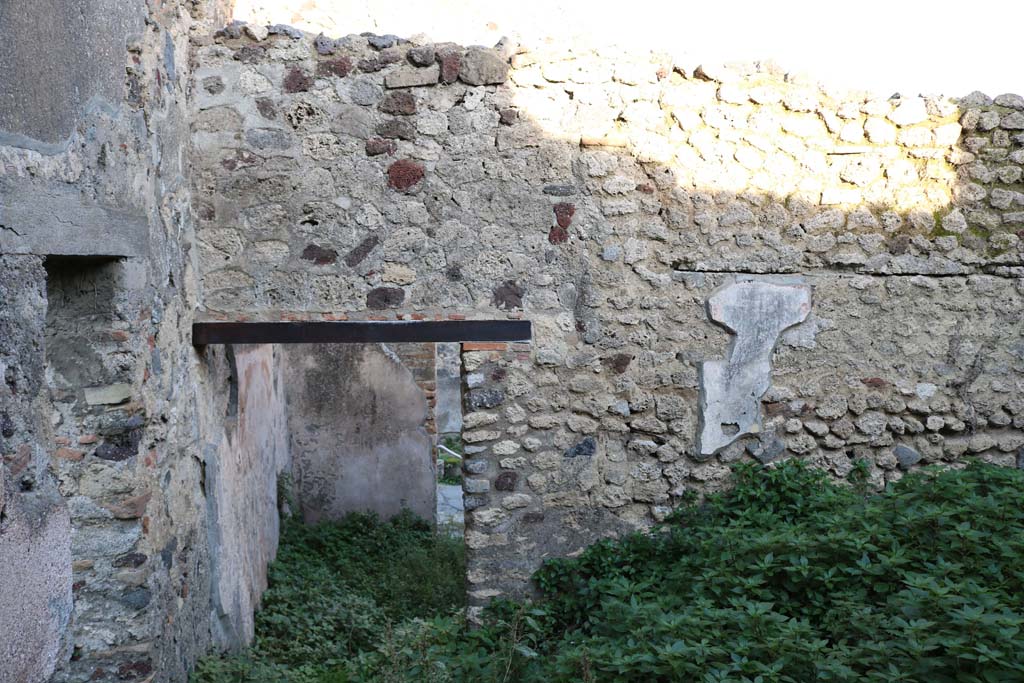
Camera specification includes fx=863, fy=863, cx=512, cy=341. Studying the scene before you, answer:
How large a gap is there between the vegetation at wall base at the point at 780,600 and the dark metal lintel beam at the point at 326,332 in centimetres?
121

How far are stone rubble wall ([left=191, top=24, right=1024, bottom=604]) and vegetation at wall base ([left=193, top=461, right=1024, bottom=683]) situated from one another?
0.20 metres

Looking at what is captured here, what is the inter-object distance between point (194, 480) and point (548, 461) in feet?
5.29

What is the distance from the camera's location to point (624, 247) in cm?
404

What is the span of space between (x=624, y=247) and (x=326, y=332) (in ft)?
4.67

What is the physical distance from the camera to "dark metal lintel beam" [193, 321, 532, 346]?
382cm

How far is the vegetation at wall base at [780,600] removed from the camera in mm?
2584

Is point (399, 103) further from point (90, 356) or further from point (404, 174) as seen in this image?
point (90, 356)

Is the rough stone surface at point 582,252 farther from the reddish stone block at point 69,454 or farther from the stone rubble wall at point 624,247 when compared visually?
the reddish stone block at point 69,454

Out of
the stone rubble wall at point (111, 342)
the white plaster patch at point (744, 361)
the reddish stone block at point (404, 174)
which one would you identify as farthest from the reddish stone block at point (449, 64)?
the white plaster patch at point (744, 361)

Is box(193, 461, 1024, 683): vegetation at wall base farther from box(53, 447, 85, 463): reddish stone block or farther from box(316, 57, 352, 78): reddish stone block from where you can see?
box(316, 57, 352, 78): reddish stone block

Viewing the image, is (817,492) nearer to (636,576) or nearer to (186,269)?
(636,576)

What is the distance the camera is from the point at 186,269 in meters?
3.71

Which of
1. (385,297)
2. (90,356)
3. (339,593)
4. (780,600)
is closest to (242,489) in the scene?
(339,593)

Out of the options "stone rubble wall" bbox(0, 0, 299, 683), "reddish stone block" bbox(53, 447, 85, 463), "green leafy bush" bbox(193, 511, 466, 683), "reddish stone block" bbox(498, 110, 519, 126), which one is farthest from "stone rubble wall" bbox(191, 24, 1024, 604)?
"green leafy bush" bbox(193, 511, 466, 683)
